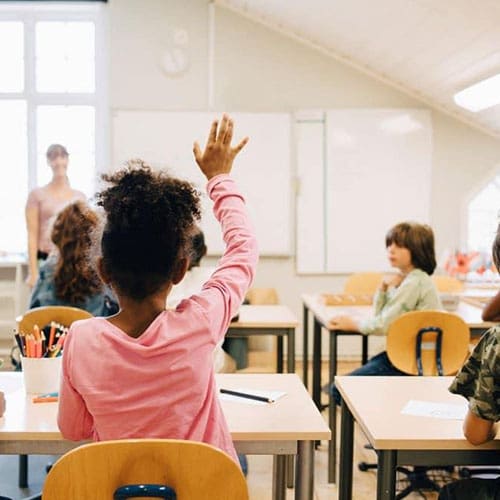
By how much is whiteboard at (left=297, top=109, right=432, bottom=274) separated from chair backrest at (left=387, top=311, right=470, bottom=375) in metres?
Result: 2.52

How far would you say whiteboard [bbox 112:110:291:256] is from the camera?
5207 millimetres

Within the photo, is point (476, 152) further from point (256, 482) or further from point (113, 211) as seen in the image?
point (113, 211)

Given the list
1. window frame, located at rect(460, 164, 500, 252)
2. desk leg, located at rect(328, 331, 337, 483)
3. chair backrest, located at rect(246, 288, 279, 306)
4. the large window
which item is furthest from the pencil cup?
window frame, located at rect(460, 164, 500, 252)

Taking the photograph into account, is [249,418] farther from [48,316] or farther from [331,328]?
[331,328]

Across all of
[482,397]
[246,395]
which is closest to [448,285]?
[246,395]

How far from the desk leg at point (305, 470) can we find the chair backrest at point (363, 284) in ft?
A: 8.94

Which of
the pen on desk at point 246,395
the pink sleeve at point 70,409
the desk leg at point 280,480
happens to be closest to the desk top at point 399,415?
the pen on desk at point 246,395

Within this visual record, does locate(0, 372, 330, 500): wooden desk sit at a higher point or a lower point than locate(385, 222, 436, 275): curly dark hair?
lower

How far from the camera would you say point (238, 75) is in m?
5.24

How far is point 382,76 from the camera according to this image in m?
5.24

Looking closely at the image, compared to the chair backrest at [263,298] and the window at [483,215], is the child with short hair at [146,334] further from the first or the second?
the window at [483,215]

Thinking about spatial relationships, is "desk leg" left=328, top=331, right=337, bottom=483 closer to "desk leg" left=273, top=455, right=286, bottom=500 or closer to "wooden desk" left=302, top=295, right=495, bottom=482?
"wooden desk" left=302, top=295, right=495, bottom=482

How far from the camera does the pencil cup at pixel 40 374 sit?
73.1 inches

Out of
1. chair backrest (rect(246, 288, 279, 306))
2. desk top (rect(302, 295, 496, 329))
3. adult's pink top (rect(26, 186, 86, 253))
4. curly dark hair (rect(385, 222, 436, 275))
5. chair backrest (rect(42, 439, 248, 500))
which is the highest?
adult's pink top (rect(26, 186, 86, 253))
